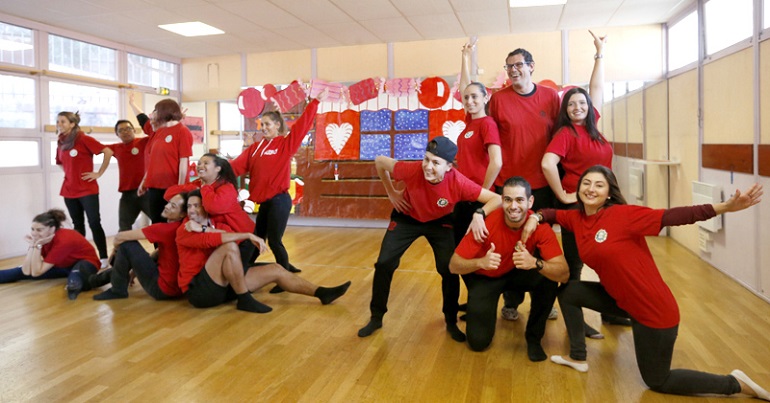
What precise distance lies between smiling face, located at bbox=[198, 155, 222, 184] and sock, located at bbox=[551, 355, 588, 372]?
2.49 meters

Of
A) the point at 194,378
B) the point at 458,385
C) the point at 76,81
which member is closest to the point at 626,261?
the point at 458,385

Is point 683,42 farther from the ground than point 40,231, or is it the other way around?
point 683,42

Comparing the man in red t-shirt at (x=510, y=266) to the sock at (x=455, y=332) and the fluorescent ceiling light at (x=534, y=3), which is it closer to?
the sock at (x=455, y=332)

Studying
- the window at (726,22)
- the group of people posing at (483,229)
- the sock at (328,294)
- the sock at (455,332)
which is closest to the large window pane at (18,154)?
the group of people posing at (483,229)

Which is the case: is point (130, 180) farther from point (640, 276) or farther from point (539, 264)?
point (640, 276)

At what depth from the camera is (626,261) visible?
2.47 meters

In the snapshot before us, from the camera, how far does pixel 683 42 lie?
235 inches

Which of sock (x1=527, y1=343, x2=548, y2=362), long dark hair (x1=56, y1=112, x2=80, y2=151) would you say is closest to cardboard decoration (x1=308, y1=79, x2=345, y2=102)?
long dark hair (x1=56, y1=112, x2=80, y2=151)

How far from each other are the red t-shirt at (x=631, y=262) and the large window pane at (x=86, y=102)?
6.26 meters

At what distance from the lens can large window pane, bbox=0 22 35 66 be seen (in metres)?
5.85

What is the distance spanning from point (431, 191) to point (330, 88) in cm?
493

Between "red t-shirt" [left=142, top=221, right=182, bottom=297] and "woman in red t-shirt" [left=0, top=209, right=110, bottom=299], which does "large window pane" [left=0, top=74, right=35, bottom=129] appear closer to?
"woman in red t-shirt" [left=0, top=209, right=110, bottom=299]

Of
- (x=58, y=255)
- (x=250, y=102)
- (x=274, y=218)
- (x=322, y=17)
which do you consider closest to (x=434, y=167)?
(x=274, y=218)

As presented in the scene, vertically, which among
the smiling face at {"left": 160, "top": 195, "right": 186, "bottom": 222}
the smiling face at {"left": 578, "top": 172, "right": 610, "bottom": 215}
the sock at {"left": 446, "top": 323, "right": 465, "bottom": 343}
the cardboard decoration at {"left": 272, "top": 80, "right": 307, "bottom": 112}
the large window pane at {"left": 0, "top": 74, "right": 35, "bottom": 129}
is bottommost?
the sock at {"left": 446, "top": 323, "right": 465, "bottom": 343}
